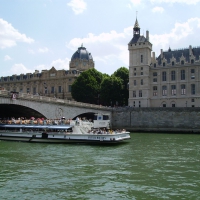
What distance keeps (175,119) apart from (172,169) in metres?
46.2

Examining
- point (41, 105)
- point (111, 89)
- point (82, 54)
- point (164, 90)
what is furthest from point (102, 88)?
point (82, 54)

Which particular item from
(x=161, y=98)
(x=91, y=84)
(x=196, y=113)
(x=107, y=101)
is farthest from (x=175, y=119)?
(x=91, y=84)

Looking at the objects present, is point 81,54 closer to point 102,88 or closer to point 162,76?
point 102,88

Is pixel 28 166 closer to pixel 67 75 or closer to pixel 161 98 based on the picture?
pixel 161 98

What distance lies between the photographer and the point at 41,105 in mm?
49406

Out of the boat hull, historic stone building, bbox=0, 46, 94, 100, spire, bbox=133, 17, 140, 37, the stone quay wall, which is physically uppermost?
spire, bbox=133, 17, 140, 37

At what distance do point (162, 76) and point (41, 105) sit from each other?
37.7 m

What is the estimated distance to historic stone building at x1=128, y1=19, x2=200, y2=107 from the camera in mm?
74312

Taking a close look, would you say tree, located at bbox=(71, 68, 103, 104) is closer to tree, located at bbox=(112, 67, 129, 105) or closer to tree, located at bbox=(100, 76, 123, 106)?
tree, located at bbox=(100, 76, 123, 106)

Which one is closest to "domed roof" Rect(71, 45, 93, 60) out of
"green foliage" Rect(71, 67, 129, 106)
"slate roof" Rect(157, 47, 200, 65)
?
"green foliage" Rect(71, 67, 129, 106)

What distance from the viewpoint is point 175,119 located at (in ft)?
221

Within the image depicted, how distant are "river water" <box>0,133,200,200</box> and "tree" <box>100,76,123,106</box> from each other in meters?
52.1

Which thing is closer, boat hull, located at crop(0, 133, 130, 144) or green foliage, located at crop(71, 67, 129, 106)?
boat hull, located at crop(0, 133, 130, 144)

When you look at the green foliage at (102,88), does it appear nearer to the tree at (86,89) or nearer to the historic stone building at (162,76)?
the tree at (86,89)
